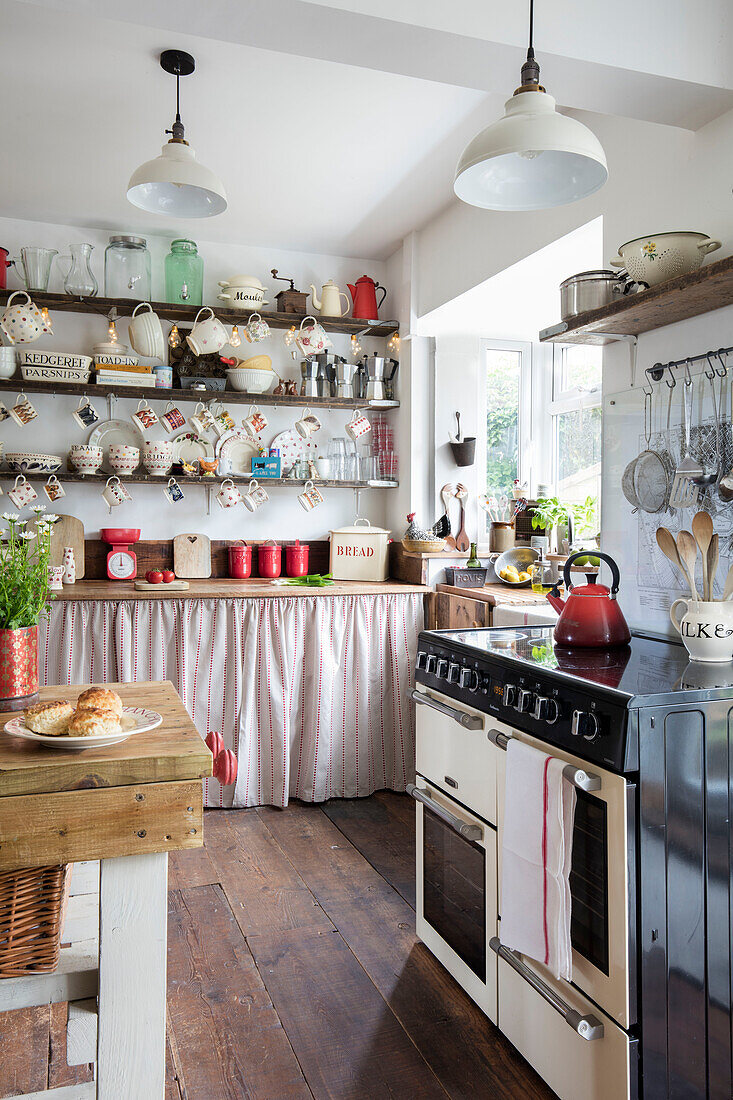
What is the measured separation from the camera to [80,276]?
3828mm

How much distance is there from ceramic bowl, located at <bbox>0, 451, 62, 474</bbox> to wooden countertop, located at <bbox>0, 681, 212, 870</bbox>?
259 cm

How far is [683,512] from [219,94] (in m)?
2.08

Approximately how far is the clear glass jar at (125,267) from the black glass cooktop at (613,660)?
2.62 m

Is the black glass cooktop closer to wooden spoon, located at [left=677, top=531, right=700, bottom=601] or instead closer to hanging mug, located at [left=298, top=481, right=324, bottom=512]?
wooden spoon, located at [left=677, top=531, right=700, bottom=601]

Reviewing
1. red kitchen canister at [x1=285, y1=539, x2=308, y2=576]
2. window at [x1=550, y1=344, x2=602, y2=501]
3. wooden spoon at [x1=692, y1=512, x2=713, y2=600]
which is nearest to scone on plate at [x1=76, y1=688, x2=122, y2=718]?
wooden spoon at [x1=692, y1=512, x2=713, y2=600]

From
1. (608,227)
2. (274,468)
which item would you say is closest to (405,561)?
(274,468)

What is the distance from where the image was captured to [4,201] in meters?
3.72

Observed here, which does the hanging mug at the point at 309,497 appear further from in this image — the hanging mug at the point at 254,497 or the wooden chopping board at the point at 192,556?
the wooden chopping board at the point at 192,556

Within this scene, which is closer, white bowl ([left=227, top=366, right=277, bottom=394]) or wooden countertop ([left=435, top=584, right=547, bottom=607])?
wooden countertop ([left=435, top=584, right=547, bottom=607])

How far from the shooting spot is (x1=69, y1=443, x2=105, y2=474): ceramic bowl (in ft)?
12.5

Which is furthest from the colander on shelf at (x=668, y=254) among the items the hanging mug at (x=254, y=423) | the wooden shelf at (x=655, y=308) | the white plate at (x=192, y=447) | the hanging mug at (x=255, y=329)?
the white plate at (x=192, y=447)

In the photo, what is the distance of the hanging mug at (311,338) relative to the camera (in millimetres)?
4055

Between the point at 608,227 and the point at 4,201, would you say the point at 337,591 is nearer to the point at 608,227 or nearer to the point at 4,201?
the point at 608,227

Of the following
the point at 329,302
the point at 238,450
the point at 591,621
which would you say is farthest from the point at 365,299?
the point at 591,621
